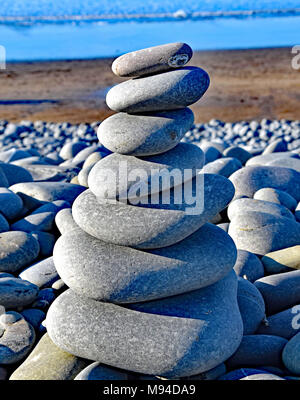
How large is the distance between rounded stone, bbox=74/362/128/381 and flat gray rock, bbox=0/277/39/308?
0.88m

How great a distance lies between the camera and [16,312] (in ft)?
12.3

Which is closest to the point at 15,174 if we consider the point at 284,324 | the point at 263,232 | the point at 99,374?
the point at 263,232

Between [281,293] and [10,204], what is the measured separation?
8.88 feet

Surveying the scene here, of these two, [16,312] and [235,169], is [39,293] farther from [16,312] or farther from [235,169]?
[235,169]

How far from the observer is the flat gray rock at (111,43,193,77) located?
313 centimetres

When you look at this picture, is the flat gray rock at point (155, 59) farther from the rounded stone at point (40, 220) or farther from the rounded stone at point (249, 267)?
the rounded stone at point (40, 220)

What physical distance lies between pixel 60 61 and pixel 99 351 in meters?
16.7

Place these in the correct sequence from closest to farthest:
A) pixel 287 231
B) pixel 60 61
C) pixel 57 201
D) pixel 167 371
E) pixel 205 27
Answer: pixel 167 371
pixel 287 231
pixel 57 201
pixel 60 61
pixel 205 27

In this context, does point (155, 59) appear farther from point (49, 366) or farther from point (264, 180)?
point (264, 180)

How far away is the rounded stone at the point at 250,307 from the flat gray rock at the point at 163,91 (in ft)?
4.63

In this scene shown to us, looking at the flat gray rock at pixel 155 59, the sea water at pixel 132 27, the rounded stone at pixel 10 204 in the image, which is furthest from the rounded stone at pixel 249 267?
the sea water at pixel 132 27

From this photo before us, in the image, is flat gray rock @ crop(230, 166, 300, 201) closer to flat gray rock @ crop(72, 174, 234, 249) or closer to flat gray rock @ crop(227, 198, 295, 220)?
flat gray rock @ crop(227, 198, 295, 220)

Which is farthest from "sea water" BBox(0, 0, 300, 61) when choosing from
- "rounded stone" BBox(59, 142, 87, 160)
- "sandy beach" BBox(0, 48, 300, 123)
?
"rounded stone" BBox(59, 142, 87, 160)

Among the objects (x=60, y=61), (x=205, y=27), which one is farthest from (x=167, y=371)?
(x=205, y=27)
